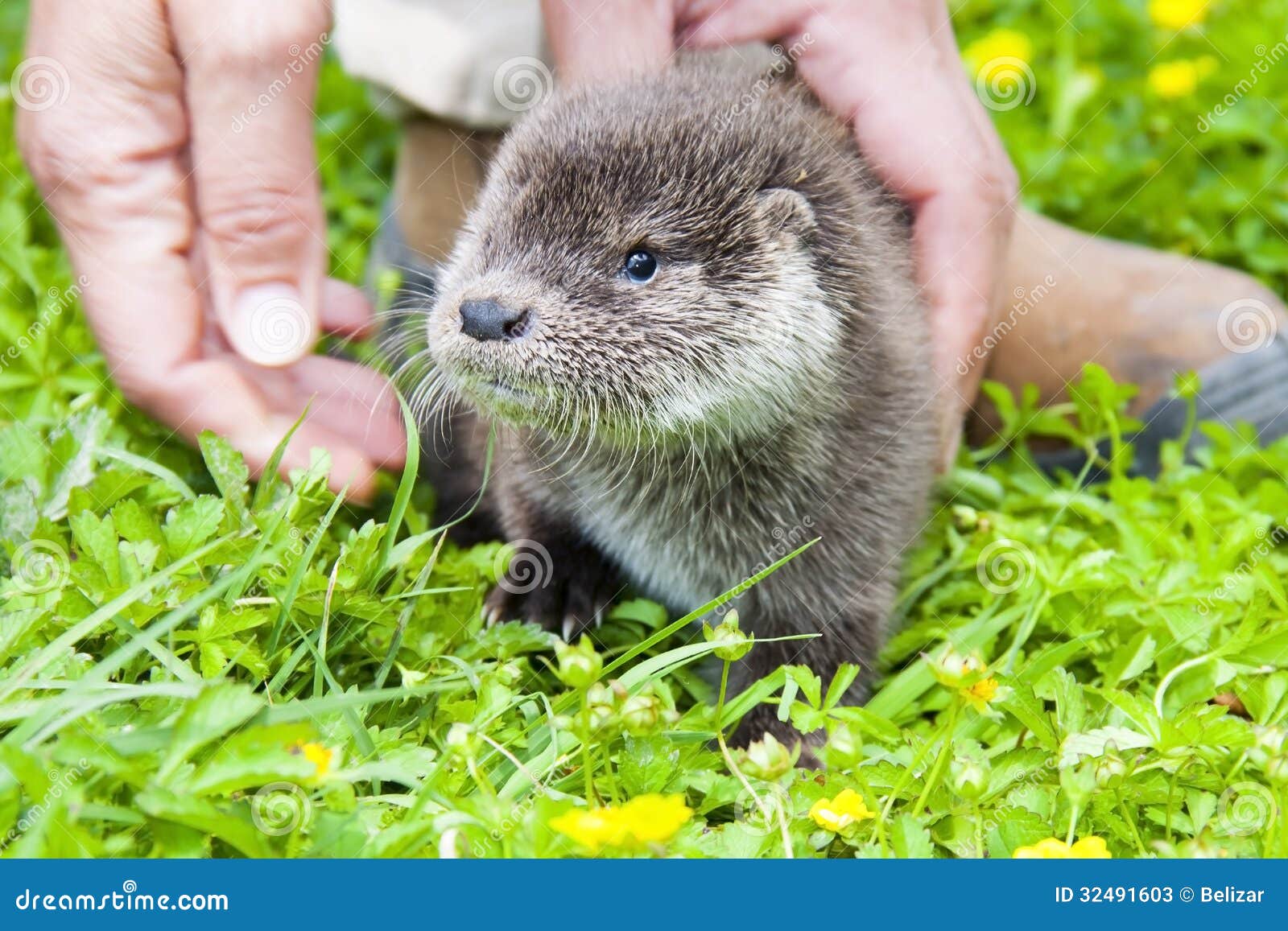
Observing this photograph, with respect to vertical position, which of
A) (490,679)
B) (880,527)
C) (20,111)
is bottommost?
(490,679)

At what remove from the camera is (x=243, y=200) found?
305 centimetres

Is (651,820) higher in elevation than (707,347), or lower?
lower

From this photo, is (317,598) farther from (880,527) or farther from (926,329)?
(926,329)

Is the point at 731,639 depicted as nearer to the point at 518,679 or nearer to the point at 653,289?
the point at 518,679

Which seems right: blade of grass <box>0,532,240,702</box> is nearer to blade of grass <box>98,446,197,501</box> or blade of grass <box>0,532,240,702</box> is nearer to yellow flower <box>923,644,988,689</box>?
blade of grass <box>98,446,197,501</box>

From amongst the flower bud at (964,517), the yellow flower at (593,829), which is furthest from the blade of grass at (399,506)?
the flower bud at (964,517)

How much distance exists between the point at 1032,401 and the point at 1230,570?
0.88 m

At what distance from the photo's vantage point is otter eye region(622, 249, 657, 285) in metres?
2.57

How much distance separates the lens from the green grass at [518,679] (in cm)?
193

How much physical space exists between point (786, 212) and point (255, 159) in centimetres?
Result: 136

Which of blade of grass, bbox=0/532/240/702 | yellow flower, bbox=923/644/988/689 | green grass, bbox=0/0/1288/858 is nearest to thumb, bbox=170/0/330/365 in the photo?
green grass, bbox=0/0/1288/858

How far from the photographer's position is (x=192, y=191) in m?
3.20

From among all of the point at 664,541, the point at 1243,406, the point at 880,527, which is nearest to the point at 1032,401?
the point at 1243,406

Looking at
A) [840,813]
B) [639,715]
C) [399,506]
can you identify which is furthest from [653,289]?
[840,813]
